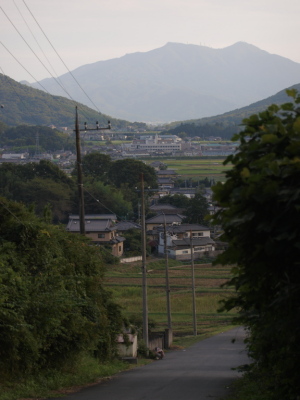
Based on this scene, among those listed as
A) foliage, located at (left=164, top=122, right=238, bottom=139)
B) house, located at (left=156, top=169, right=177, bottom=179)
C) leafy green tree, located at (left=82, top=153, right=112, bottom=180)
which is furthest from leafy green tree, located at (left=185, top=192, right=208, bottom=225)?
foliage, located at (left=164, top=122, right=238, bottom=139)

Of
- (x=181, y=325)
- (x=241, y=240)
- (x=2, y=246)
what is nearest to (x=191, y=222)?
(x=181, y=325)

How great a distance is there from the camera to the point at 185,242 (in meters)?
55.9

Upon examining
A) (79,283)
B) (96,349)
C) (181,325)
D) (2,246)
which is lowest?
(181,325)

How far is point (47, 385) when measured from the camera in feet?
44.2

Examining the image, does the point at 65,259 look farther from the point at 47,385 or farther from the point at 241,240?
the point at 241,240

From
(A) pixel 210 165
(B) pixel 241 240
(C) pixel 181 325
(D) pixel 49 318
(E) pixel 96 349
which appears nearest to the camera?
(B) pixel 241 240

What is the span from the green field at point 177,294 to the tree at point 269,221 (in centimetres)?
2251

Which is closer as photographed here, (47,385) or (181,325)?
(47,385)

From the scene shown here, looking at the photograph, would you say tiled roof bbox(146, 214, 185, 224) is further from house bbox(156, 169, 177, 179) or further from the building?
the building

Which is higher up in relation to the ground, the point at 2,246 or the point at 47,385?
the point at 2,246

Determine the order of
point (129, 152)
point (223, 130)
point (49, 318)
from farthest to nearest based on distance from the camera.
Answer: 1. point (223, 130)
2. point (129, 152)
3. point (49, 318)

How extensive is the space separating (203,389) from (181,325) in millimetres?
19883

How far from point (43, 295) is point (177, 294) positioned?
27004 mm

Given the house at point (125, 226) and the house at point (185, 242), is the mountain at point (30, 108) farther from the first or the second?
the house at point (185, 242)
